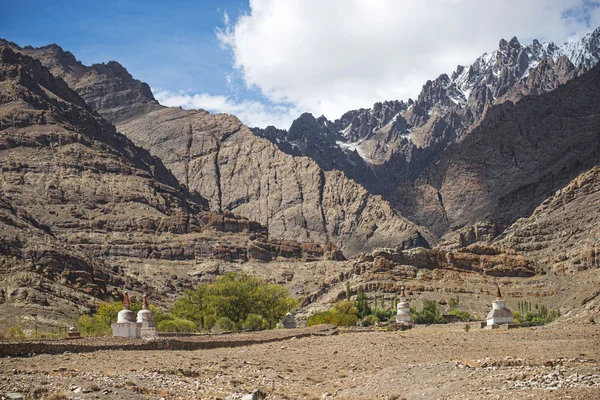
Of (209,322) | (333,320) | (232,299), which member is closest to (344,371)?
(209,322)

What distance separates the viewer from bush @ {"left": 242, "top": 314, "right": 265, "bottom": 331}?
82625 millimetres

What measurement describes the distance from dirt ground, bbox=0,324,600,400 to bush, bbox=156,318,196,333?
29536 millimetres

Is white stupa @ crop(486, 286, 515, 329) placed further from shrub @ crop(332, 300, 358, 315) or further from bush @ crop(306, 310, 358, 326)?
shrub @ crop(332, 300, 358, 315)

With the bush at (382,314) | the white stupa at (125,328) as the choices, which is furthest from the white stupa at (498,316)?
the bush at (382,314)

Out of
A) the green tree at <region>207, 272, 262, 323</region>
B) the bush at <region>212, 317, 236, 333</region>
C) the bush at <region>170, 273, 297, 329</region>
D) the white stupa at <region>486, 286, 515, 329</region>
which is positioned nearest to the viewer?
the white stupa at <region>486, 286, 515, 329</region>

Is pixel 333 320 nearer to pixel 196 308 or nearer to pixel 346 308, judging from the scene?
pixel 196 308

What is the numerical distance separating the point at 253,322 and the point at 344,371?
133 feet

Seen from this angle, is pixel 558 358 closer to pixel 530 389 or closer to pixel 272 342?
pixel 530 389

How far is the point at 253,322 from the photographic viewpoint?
8300 cm

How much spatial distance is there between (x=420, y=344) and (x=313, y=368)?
8437 millimetres

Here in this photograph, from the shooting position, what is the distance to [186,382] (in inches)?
1508

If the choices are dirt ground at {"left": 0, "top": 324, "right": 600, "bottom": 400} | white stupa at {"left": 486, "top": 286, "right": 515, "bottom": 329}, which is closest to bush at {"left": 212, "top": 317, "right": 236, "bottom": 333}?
white stupa at {"left": 486, "top": 286, "right": 515, "bottom": 329}

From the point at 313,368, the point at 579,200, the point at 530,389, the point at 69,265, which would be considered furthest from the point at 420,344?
the point at 579,200

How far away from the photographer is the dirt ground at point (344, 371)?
107ft
